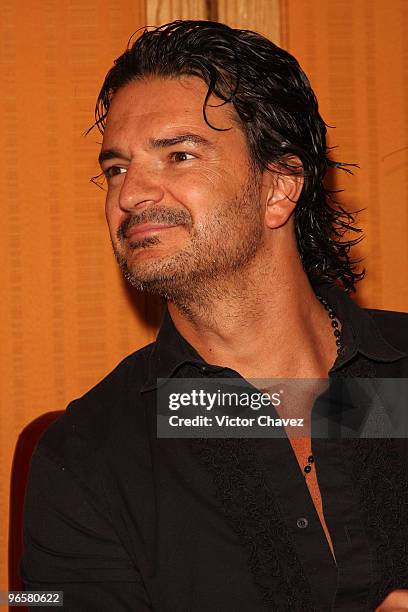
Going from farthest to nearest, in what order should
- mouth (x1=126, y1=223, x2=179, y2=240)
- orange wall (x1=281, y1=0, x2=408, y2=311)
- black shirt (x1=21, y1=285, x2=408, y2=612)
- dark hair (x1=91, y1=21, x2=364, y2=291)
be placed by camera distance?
orange wall (x1=281, y1=0, x2=408, y2=311)
dark hair (x1=91, y1=21, x2=364, y2=291)
mouth (x1=126, y1=223, x2=179, y2=240)
black shirt (x1=21, y1=285, x2=408, y2=612)

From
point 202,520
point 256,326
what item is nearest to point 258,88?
point 256,326

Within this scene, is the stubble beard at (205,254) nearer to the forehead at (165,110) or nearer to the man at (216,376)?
the man at (216,376)

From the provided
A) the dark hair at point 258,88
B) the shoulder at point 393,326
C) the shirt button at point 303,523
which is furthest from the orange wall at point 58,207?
the shirt button at point 303,523

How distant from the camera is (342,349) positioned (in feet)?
5.43

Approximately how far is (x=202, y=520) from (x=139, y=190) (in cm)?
58

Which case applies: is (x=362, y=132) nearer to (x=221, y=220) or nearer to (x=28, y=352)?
(x=221, y=220)

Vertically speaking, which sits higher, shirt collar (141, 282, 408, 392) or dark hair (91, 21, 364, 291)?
dark hair (91, 21, 364, 291)

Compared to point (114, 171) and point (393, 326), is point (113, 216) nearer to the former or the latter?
→ point (114, 171)

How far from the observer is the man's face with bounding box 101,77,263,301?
1.52m

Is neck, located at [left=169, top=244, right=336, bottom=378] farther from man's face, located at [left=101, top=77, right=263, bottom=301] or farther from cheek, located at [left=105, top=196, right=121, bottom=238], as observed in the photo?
cheek, located at [left=105, top=196, right=121, bottom=238]

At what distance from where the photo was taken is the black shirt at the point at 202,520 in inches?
55.7

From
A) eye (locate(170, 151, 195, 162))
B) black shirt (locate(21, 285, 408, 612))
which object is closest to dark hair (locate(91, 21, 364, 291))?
eye (locate(170, 151, 195, 162))

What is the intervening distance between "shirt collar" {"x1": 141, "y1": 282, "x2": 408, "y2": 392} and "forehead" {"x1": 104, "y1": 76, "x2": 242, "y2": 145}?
1.25 feet

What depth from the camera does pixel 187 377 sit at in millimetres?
1623
